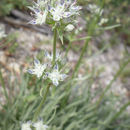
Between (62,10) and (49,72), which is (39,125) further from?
→ (62,10)

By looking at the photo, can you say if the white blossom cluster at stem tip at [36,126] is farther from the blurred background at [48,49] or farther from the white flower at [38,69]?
the blurred background at [48,49]

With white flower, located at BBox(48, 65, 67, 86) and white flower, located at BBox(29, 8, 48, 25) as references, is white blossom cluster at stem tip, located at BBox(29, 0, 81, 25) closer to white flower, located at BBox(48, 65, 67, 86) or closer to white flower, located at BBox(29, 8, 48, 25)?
white flower, located at BBox(29, 8, 48, 25)

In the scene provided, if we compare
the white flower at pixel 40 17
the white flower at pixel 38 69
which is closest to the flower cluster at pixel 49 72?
the white flower at pixel 38 69

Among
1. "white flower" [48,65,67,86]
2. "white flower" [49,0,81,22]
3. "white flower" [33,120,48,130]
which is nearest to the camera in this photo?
"white flower" [49,0,81,22]

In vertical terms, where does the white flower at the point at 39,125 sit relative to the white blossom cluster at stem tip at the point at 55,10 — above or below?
below

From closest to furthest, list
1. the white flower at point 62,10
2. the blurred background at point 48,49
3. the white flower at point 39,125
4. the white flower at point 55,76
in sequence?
1. the white flower at point 62,10
2. the white flower at point 55,76
3. the white flower at point 39,125
4. the blurred background at point 48,49

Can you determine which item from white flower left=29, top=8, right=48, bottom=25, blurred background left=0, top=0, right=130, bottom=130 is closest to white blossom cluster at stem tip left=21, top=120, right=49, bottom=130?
blurred background left=0, top=0, right=130, bottom=130

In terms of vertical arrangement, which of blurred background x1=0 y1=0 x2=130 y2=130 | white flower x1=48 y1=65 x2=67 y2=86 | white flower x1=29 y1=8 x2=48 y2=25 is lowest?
blurred background x1=0 y1=0 x2=130 y2=130

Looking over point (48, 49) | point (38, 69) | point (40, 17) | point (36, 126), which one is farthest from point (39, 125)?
point (48, 49)

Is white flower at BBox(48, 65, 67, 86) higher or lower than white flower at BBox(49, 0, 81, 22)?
lower
